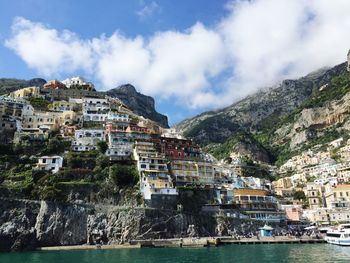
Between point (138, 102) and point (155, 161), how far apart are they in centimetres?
10548

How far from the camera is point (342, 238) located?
5625 cm

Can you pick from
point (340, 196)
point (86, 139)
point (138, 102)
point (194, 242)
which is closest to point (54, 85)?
point (86, 139)

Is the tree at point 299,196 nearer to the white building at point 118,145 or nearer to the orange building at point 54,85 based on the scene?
the white building at point 118,145

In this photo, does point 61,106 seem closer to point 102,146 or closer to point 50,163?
point 102,146

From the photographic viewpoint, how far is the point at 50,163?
6888 centimetres

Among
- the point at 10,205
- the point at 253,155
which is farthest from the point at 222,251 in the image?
the point at 253,155

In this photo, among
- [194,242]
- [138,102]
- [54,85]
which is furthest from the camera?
[138,102]

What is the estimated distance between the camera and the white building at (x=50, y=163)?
68.0 m

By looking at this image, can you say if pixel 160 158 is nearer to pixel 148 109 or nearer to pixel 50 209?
pixel 50 209

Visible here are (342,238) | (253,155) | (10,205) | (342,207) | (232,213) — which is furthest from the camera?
(253,155)

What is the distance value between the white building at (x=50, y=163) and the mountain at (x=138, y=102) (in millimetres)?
94830

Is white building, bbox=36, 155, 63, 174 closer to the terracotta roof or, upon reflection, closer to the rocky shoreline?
the rocky shoreline

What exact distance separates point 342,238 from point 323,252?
10.2 meters

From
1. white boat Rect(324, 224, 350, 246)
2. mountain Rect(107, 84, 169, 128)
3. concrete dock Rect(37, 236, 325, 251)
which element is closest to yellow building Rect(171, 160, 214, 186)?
concrete dock Rect(37, 236, 325, 251)
